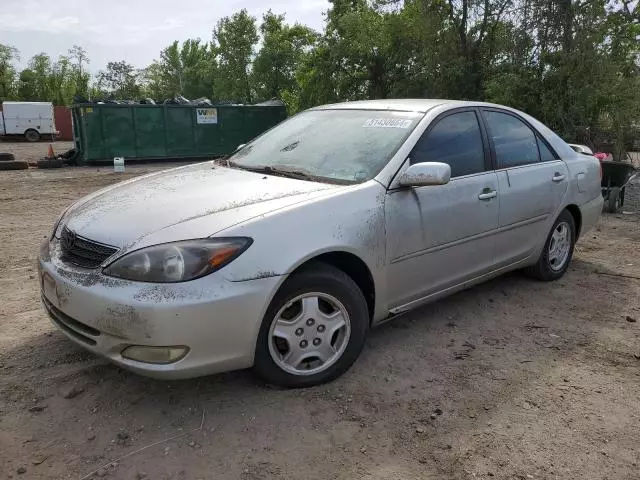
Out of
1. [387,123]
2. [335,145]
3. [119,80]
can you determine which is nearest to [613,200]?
[387,123]

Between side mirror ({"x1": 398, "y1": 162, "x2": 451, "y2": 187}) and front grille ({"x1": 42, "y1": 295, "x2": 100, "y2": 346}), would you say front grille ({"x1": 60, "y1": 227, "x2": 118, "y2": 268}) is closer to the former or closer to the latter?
front grille ({"x1": 42, "y1": 295, "x2": 100, "y2": 346})

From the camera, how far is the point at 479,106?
13.6ft

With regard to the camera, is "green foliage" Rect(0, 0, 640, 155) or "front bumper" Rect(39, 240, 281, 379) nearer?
"front bumper" Rect(39, 240, 281, 379)

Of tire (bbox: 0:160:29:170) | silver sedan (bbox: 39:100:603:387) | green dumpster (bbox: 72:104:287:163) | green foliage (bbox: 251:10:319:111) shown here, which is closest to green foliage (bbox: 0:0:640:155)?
green dumpster (bbox: 72:104:287:163)

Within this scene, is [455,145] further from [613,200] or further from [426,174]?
[613,200]

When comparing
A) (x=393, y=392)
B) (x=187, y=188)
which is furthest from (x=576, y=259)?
(x=187, y=188)

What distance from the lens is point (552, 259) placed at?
4.86 metres

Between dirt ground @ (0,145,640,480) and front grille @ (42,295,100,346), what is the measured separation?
36 cm

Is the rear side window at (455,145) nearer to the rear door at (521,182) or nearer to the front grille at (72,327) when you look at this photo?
the rear door at (521,182)

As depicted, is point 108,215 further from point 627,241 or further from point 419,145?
point 627,241

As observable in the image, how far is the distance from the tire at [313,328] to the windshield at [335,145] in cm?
70

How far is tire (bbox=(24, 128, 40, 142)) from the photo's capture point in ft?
101

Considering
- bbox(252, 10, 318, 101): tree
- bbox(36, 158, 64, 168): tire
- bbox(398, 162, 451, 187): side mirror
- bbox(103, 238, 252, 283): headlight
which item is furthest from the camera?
bbox(252, 10, 318, 101): tree

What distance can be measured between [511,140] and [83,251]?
324 centimetres
